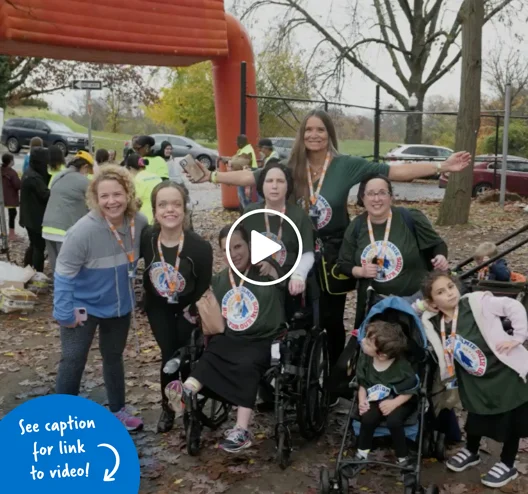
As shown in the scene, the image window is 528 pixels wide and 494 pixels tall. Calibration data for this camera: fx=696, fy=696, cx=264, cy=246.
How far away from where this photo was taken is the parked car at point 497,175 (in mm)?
19891

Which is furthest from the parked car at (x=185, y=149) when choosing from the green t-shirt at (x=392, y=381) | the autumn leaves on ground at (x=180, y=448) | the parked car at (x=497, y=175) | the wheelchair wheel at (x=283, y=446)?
the green t-shirt at (x=392, y=381)

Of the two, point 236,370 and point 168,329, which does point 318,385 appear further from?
point 168,329

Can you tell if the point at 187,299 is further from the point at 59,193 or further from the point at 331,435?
the point at 59,193

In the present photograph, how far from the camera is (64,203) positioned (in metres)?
7.80

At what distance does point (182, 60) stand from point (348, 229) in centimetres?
976

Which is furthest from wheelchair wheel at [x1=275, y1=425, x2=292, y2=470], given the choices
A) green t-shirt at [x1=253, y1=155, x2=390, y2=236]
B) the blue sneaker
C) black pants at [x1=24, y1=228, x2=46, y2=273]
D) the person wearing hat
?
black pants at [x1=24, y1=228, x2=46, y2=273]

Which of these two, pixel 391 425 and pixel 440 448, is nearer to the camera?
pixel 391 425

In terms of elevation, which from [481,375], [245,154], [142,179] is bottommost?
[481,375]

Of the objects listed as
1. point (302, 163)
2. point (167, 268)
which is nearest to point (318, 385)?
point (167, 268)

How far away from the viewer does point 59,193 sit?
779 cm

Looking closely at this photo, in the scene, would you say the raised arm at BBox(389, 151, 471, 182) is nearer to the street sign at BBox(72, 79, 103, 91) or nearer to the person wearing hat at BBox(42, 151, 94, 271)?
the person wearing hat at BBox(42, 151, 94, 271)

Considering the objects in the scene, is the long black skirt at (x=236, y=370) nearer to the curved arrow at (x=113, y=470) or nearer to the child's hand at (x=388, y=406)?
the child's hand at (x=388, y=406)

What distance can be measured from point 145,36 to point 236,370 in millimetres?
9512

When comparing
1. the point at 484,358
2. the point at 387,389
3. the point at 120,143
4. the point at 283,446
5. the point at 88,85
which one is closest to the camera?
the point at 484,358
